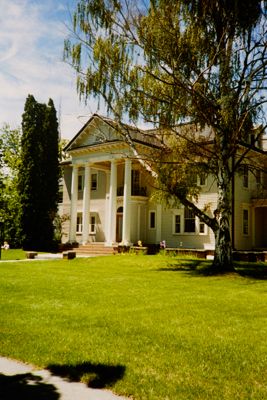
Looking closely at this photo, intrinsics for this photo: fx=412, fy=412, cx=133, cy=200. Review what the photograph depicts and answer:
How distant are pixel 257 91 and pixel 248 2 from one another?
315 centimetres

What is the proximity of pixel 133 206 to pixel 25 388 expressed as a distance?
2658cm

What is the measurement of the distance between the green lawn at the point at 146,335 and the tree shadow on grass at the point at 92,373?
0.04 feet

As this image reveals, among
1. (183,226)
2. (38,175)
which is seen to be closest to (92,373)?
(183,226)

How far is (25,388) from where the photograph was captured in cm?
472

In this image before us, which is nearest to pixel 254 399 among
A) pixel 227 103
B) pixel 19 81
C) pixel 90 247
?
Answer: pixel 227 103

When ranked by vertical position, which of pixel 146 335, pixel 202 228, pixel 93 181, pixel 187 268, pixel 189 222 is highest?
pixel 93 181

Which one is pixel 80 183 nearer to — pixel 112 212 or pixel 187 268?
pixel 112 212

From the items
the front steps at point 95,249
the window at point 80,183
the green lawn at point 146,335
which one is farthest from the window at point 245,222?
the green lawn at point 146,335

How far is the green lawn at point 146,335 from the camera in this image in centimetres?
491

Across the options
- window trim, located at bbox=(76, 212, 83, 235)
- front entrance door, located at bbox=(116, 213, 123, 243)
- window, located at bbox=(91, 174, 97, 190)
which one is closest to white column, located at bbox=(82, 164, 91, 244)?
front entrance door, located at bbox=(116, 213, 123, 243)

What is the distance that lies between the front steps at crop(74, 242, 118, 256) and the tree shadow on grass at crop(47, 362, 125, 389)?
2236cm

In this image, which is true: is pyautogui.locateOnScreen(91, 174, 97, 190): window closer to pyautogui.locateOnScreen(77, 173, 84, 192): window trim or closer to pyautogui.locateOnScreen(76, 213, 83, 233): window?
pyautogui.locateOnScreen(77, 173, 84, 192): window trim

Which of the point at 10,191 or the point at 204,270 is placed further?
the point at 10,191

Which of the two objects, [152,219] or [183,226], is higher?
[152,219]
